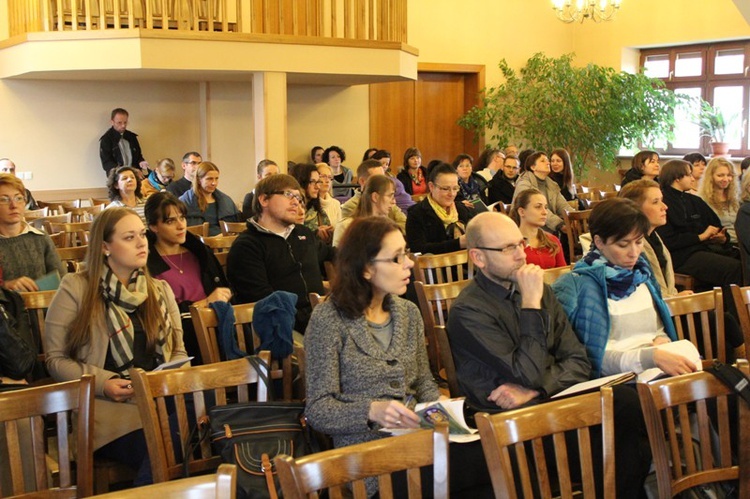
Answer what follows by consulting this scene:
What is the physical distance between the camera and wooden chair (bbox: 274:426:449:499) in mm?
1747

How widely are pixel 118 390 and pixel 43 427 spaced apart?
633 mm

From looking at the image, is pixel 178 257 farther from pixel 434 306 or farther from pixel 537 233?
pixel 537 233

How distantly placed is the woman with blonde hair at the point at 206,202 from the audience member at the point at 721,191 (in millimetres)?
3578

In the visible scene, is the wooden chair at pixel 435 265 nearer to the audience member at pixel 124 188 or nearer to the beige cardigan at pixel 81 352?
the beige cardigan at pixel 81 352

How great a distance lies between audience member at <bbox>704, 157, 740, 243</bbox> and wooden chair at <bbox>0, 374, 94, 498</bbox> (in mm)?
5151

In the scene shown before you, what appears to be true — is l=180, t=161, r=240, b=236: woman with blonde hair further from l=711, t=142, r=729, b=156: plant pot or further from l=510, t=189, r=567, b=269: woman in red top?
l=711, t=142, r=729, b=156: plant pot

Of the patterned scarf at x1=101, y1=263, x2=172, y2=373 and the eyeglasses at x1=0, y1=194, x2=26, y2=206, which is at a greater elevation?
the eyeglasses at x1=0, y1=194, x2=26, y2=206

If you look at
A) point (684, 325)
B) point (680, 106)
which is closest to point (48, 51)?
point (684, 325)

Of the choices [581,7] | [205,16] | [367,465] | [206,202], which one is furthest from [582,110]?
[367,465]

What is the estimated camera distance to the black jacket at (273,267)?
157 inches

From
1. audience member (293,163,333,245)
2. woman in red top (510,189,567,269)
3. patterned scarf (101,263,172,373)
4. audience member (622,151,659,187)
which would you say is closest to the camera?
patterned scarf (101,263,172,373)

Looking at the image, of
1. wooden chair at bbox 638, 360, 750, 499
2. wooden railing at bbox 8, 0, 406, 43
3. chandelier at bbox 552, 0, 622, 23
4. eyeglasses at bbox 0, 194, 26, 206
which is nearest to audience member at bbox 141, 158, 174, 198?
wooden railing at bbox 8, 0, 406, 43

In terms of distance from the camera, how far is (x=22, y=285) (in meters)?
3.85

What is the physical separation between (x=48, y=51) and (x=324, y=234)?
13.8 feet
